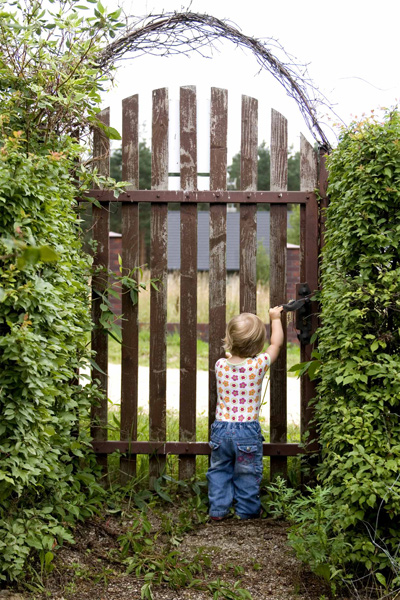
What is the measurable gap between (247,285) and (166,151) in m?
0.97

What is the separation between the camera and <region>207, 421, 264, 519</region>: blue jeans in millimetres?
3461

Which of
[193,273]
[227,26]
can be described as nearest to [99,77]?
[227,26]

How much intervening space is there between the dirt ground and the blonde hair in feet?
3.21

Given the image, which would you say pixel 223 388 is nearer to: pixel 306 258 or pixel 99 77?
pixel 306 258

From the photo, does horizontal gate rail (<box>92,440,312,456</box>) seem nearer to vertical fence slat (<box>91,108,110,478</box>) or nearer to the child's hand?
Result: vertical fence slat (<box>91,108,110,478</box>)

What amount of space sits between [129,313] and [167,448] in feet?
2.84

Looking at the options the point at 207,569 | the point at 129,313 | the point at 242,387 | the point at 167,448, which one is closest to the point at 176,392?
the point at 167,448

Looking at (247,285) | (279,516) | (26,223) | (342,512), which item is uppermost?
(26,223)

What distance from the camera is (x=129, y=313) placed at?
3.78 metres

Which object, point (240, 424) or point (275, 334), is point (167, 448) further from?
point (275, 334)

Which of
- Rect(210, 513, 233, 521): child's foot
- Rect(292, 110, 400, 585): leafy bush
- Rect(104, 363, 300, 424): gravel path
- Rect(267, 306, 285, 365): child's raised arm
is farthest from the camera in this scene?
Rect(104, 363, 300, 424): gravel path

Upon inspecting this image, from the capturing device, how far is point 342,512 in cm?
258

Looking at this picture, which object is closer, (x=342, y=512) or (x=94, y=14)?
(x=342, y=512)

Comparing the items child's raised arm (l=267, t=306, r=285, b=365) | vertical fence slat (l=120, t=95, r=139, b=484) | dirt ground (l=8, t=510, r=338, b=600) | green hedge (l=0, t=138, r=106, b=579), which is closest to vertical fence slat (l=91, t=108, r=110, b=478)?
vertical fence slat (l=120, t=95, r=139, b=484)
